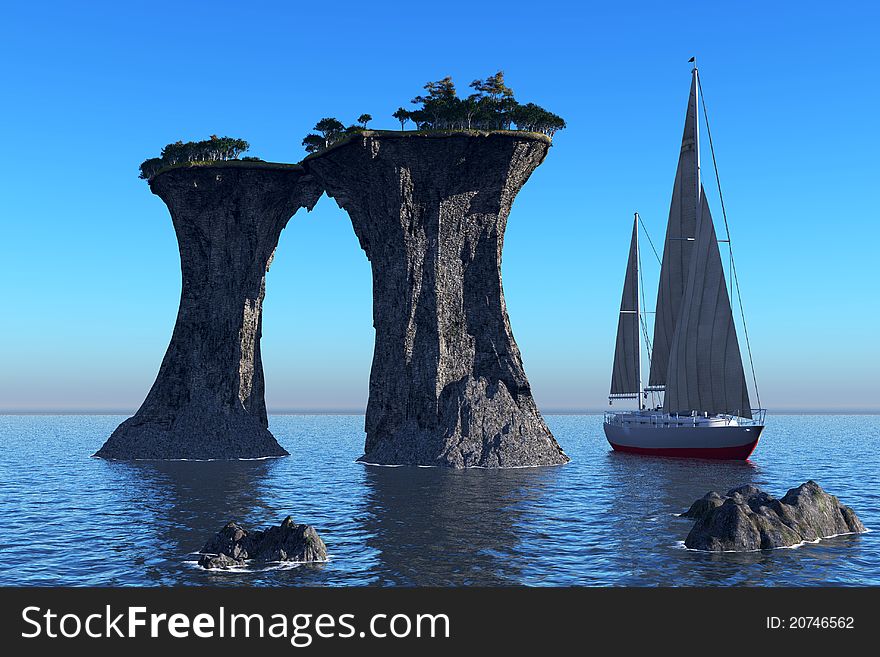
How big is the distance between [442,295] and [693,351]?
793 inches

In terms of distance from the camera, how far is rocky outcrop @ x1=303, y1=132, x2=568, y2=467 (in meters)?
64.1

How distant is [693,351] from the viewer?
212 feet

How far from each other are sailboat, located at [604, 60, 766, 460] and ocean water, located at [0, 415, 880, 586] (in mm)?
3238

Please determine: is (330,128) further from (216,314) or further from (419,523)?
(419,523)

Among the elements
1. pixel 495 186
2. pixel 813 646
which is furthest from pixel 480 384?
pixel 813 646

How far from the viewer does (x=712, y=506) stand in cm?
3231

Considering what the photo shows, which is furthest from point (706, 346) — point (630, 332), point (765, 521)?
point (765, 521)

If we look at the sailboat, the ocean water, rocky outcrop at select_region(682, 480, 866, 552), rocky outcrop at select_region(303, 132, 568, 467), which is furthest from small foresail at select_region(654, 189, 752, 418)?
rocky outcrop at select_region(682, 480, 866, 552)

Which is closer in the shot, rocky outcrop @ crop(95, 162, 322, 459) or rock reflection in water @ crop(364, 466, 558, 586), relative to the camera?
rock reflection in water @ crop(364, 466, 558, 586)

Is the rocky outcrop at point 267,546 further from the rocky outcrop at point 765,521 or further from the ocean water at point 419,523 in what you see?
the rocky outcrop at point 765,521

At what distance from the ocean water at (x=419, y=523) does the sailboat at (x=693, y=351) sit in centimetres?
324

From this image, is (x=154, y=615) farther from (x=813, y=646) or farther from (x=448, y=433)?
(x=448, y=433)

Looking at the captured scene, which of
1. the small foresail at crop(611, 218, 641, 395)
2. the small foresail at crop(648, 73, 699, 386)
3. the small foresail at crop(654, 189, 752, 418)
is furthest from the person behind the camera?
the small foresail at crop(611, 218, 641, 395)

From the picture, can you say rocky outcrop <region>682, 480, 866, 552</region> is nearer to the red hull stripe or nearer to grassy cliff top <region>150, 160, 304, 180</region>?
the red hull stripe
